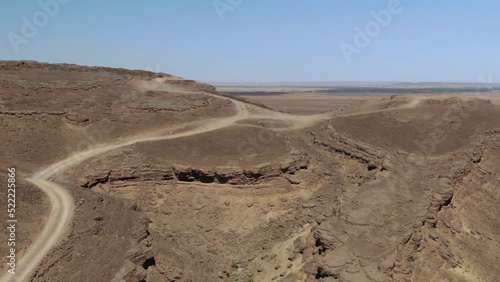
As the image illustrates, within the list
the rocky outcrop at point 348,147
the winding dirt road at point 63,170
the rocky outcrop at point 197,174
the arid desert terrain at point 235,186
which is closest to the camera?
the winding dirt road at point 63,170

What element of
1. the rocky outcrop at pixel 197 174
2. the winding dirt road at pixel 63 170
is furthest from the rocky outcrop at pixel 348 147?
the rocky outcrop at pixel 197 174

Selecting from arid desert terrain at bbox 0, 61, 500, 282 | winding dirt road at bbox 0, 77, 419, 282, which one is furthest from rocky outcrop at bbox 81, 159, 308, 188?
winding dirt road at bbox 0, 77, 419, 282

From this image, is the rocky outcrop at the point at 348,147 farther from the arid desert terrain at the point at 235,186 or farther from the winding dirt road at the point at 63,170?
the winding dirt road at the point at 63,170

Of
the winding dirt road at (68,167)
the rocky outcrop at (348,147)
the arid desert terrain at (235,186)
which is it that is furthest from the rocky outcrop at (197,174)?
the rocky outcrop at (348,147)

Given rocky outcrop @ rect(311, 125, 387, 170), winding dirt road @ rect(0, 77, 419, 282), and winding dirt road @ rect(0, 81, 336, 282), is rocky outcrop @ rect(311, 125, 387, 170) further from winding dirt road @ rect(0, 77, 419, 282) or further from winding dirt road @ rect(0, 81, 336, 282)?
winding dirt road @ rect(0, 81, 336, 282)

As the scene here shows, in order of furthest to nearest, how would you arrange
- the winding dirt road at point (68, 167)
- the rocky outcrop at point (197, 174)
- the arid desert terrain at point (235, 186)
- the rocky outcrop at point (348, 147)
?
1. the rocky outcrop at point (348, 147)
2. the rocky outcrop at point (197, 174)
3. the arid desert terrain at point (235, 186)
4. the winding dirt road at point (68, 167)

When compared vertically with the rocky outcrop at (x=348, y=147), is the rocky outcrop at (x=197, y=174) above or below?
below

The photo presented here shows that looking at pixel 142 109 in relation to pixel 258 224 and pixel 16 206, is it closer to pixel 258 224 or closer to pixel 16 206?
pixel 258 224

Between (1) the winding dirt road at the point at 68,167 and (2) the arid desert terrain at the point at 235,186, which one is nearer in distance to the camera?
(1) the winding dirt road at the point at 68,167

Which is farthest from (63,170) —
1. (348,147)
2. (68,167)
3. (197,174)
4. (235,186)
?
(348,147)
